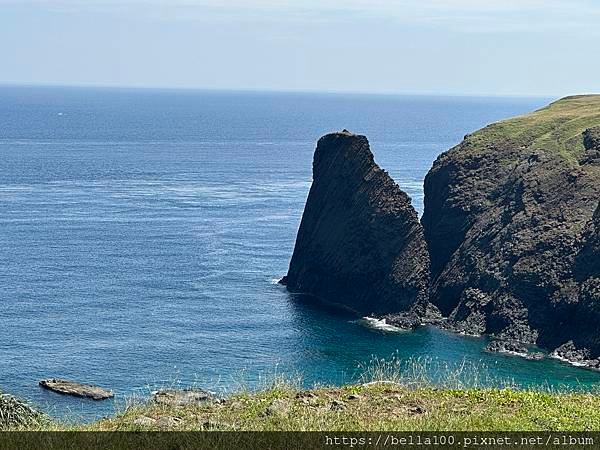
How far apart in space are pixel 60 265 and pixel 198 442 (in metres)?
99.4

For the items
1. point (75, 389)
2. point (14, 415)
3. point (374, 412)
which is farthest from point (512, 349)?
point (14, 415)

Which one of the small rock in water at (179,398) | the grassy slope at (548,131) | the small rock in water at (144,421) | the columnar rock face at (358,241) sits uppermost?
the grassy slope at (548,131)

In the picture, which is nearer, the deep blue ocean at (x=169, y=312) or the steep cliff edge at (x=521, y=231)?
the deep blue ocean at (x=169, y=312)

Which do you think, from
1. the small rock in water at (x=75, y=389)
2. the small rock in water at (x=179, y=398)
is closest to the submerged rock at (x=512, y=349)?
the small rock in water at (x=75, y=389)

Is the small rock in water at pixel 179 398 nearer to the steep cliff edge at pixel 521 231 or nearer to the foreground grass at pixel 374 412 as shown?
the foreground grass at pixel 374 412

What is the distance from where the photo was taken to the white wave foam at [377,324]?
97.1m

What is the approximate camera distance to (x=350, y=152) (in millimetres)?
114375

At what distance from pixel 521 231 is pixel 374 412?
85713 millimetres

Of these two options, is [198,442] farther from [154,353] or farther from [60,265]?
[60,265]

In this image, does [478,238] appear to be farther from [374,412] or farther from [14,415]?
[14,415]

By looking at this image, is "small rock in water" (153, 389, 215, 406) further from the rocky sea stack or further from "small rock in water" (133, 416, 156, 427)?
the rocky sea stack

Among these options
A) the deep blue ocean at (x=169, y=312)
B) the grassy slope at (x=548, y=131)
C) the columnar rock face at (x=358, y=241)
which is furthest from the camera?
the grassy slope at (x=548, y=131)

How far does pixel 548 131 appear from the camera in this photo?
123750mm

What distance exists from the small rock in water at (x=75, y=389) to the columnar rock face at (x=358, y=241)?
4134 cm
